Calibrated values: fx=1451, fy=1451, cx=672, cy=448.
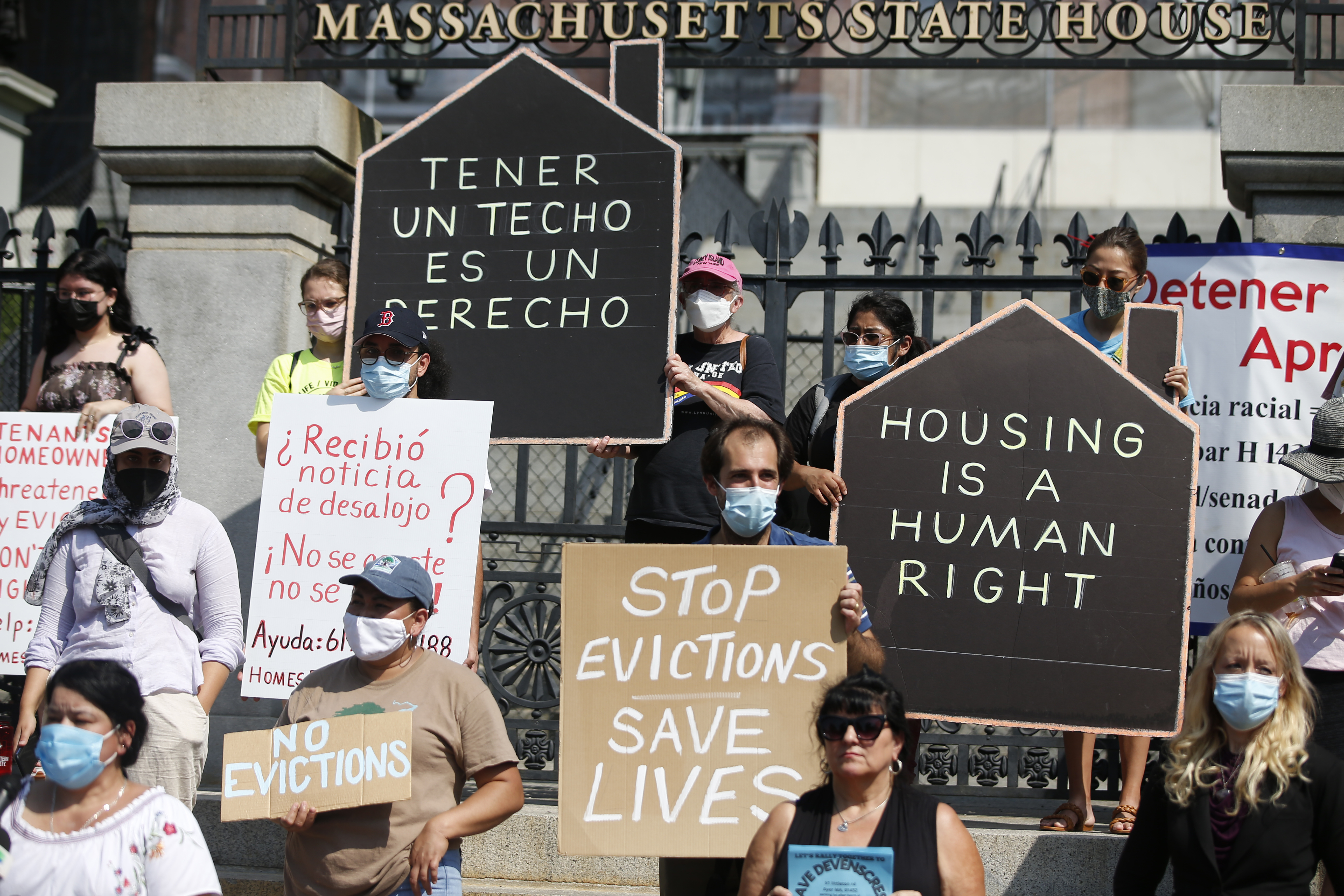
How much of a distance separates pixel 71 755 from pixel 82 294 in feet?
9.40

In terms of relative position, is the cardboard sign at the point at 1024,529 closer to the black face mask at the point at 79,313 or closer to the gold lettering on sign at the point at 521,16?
the gold lettering on sign at the point at 521,16

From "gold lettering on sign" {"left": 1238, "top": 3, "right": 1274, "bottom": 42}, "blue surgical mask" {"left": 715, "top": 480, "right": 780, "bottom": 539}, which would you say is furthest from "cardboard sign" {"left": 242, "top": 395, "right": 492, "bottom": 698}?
"gold lettering on sign" {"left": 1238, "top": 3, "right": 1274, "bottom": 42}

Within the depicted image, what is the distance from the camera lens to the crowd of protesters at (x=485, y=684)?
3.35 meters

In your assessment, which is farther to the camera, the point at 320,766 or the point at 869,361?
the point at 869,361

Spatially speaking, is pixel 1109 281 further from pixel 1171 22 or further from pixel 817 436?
pixel 1171 22

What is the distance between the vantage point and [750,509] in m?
4.05

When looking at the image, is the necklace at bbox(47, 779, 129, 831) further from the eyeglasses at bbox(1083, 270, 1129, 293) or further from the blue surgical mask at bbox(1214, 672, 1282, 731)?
the eyeglasses at bbox(1083, 270, 1129, 293)

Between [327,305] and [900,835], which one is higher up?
[327,305]

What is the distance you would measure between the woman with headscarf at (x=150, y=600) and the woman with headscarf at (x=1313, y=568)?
10.7 ft

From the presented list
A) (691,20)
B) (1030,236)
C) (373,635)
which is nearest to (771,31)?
(691,20)

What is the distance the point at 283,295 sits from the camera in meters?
6.34

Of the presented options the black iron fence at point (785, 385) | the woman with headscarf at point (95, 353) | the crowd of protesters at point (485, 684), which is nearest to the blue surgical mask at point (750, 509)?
the crowd of protesters at point (485, 684)

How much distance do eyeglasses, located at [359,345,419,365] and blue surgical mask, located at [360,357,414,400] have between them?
0.03 ft

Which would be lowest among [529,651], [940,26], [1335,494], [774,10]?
[529,651]
